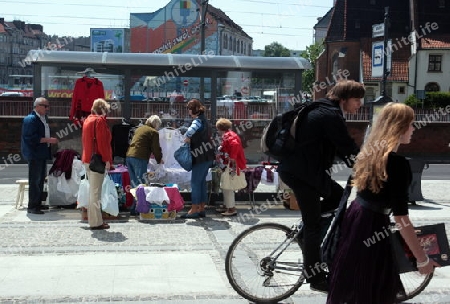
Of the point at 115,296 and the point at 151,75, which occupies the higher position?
the point at 151,75

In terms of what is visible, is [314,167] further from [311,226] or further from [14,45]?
[14,45]

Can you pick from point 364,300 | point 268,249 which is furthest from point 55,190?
point 364,300

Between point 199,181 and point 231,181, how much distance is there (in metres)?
0.53

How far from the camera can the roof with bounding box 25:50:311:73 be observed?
489 inches

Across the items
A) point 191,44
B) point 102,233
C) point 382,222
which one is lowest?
point 102,233

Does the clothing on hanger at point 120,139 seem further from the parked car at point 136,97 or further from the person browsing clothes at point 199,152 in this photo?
the parked car at point 136,97

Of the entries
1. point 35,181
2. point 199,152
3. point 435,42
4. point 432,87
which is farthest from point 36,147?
point 435,42

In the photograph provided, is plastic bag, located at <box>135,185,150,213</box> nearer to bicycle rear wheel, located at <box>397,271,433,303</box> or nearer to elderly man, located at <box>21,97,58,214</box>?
elderly man, located at <box>21,97,58,214</box>

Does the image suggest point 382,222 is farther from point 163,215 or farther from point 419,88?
point 419,88

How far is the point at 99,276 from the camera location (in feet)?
20.1

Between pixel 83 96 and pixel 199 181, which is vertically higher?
pixel 83 96

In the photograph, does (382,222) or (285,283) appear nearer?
Answer: (382,222)

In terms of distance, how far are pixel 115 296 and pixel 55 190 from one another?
16.7ft

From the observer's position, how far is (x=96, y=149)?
328 inches
